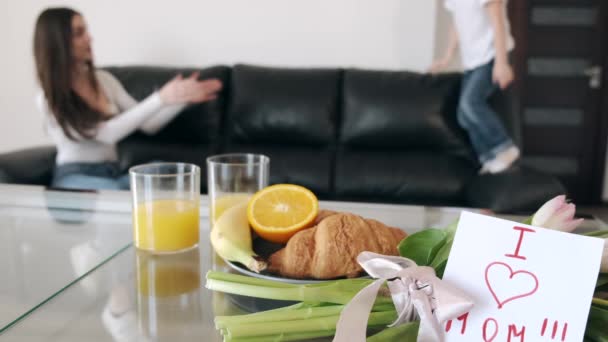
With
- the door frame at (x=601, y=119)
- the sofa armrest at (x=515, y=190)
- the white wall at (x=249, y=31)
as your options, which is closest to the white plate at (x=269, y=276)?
the sofa armrest at (x=515, y=190)

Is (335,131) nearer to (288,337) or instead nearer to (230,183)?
(230,183)

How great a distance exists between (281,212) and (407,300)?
10.9 inches

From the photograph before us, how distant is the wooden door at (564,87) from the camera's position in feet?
10.8

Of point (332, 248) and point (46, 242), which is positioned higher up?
point (332, 248)

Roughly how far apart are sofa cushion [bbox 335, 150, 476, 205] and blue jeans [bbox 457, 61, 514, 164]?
10 cm

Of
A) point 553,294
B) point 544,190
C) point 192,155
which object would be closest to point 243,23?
point 192,155

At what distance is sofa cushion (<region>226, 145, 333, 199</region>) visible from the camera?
7.38ft

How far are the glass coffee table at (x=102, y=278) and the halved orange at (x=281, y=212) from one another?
0.11 meters

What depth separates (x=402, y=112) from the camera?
2289 millimetres

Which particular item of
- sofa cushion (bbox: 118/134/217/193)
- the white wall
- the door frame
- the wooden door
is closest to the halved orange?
sofa cushion (bbox: 118/134/217/193)

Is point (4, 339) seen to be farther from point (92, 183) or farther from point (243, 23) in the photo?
point (243, 23)

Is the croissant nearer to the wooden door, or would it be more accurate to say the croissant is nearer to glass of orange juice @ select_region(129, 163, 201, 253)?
glass of orange juice @ select_region(129, 163, 201, 253)

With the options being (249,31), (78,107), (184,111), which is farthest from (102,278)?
(249,31)

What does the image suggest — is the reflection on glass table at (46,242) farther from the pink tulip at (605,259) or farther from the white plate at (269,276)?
the pink tulip at (605,259)
